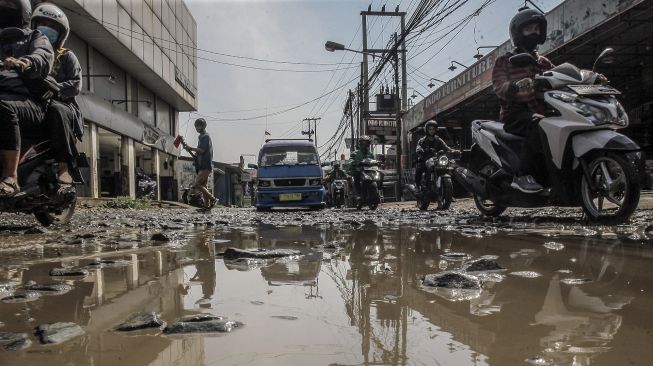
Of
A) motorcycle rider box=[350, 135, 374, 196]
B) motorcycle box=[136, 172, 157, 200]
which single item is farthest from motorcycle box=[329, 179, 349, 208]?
motorcycle box=[136, 172, 157, 200]

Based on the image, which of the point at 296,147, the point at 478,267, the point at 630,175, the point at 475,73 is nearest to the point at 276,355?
the point at 478,267

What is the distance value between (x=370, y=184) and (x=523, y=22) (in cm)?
554

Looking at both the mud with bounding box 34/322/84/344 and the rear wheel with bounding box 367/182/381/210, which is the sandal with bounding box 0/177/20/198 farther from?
the rear wheel with bounding box 367/182/381/210

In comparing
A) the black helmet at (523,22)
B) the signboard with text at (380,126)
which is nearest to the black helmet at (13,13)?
the black helmet at (523,22)

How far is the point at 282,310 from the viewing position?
5.57 ft

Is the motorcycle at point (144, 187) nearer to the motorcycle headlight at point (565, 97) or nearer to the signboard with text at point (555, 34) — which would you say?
the signboard with text at point (555, 34)

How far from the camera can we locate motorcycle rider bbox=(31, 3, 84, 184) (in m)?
4.39

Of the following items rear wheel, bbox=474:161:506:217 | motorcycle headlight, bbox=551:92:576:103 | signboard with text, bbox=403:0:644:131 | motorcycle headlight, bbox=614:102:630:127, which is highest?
signboard with text, bbox=403:0:644:131

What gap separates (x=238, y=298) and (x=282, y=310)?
0.86 feet

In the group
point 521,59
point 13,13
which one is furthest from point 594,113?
point 13,13

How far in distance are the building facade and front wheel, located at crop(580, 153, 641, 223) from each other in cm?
1451

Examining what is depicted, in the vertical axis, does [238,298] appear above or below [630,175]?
below

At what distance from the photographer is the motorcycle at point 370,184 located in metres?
10.1

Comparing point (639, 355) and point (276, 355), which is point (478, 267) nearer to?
point (639, 355)
